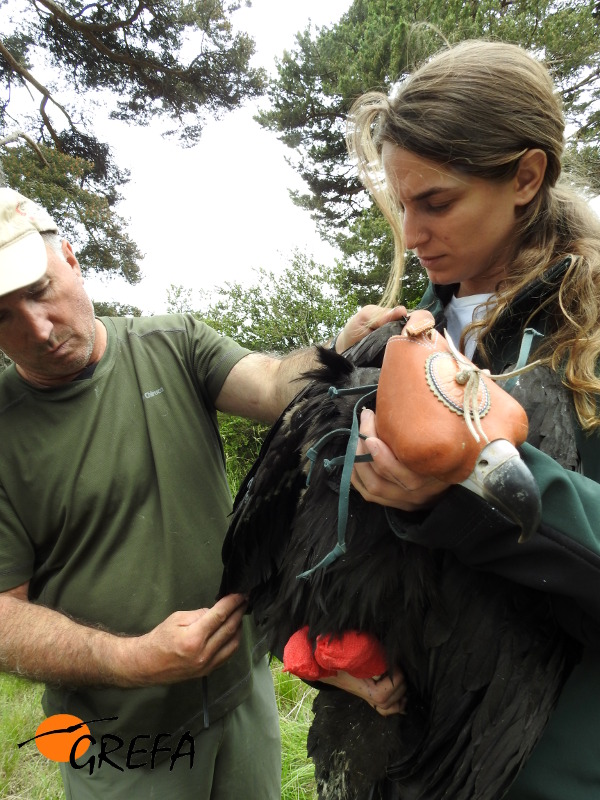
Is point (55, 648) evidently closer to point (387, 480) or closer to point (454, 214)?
point (387, 480)

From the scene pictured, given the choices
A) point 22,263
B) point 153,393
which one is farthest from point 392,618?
point 22,263

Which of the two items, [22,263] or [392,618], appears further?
[22,263]

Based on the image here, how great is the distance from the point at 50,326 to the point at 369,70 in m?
8.71

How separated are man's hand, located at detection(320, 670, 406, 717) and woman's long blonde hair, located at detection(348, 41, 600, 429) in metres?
0.68

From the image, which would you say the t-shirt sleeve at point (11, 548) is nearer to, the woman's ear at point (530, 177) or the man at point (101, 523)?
the man at point (101, 523)

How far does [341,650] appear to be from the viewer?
1.17 meters

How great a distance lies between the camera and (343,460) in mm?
1111

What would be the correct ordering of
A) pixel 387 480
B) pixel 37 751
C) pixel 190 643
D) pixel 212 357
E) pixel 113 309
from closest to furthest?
pixel 387 480 < pixel 190 643 < pixel 212 357 < pixel 37 751 < pixel 113 309

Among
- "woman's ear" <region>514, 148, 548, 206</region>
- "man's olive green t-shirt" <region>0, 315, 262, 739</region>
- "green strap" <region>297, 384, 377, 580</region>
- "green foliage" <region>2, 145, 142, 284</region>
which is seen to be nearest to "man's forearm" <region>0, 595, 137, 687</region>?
"man's olive green t-shirt" <region>0, 315, 262, 739</region>

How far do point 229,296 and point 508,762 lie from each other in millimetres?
7796

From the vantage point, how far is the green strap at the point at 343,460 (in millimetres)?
1015

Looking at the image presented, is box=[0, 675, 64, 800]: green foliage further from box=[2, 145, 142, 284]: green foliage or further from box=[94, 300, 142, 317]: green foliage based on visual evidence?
box=[94, 300, 142, 317]: green foliage

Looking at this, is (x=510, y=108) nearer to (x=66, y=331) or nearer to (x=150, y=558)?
(x=66, y=331)

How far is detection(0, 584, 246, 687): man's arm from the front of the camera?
1.53 metres
